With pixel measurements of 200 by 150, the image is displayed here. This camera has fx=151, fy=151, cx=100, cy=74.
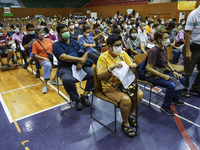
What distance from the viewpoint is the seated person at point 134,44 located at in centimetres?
438

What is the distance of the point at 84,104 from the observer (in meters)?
2.94

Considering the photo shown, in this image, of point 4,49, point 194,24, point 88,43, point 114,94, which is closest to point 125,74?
point 114,94

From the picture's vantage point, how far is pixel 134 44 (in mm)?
4523

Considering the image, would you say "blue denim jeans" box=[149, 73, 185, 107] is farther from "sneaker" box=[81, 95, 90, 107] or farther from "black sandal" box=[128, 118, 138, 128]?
"sneaker" box=[81, 95, 90, 107]

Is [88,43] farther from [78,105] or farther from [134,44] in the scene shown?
[78,105]

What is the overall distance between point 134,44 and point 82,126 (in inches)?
120

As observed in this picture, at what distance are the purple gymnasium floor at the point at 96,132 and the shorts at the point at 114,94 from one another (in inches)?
21.6

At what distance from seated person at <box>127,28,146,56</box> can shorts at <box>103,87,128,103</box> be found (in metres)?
2.51

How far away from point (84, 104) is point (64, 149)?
1086 mm

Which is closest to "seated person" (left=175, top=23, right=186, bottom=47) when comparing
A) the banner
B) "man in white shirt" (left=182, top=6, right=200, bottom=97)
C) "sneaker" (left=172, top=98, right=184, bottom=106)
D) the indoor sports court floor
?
"man in white shirt" (left=182, top=6, right=200, bottom=97)

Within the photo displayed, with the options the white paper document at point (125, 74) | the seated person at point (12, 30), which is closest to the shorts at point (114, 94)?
the white paper document at point (125, 74)

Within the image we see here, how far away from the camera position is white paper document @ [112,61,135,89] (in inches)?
75.9

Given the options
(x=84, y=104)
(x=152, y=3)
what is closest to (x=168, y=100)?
(x=84, y=104)

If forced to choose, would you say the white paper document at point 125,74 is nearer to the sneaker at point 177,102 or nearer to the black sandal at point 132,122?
the black sandal at point 132,122
